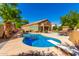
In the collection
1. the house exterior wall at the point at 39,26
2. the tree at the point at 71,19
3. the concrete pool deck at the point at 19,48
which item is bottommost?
the concrete pool deck at the point at 19,48

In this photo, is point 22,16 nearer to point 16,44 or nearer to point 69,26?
point 16,44

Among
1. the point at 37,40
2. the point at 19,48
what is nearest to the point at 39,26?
the point at 37,40

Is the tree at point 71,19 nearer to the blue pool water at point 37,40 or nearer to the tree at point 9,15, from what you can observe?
the blue pool water at point 37,40

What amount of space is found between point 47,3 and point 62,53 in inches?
24.3

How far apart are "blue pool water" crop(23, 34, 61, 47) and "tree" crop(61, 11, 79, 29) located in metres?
0.24

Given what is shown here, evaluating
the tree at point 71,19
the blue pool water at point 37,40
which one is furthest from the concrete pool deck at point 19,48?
the tree at point 71,19

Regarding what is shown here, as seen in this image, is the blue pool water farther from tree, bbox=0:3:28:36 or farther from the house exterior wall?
tree, bbox=0:3:28:36

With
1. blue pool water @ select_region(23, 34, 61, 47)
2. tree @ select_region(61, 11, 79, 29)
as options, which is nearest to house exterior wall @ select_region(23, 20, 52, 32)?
blue pool water @ select_region(23, 34, 61, 47)

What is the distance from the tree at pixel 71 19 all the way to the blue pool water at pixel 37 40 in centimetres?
24

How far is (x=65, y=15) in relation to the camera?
2.45 m

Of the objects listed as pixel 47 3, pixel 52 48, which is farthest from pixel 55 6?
pixel 52 48

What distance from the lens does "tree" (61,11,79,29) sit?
2.44m

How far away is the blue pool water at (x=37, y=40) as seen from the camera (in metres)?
2.46

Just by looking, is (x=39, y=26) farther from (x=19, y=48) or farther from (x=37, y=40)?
(x=19, y=48)
